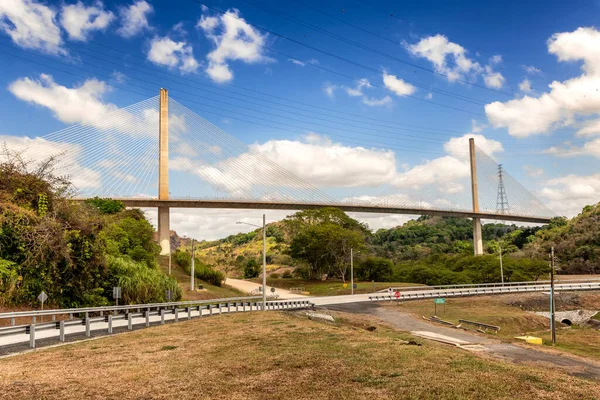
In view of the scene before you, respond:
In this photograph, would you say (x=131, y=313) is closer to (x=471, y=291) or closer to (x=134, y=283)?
(x=134, y=283)

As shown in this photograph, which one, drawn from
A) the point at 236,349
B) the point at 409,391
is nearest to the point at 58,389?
the point at 236,349

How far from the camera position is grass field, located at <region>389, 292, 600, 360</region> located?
117ft

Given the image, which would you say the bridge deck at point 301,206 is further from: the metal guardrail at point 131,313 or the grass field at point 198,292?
the metal guardrail at point 131,313

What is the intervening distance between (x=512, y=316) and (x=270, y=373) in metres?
41.6

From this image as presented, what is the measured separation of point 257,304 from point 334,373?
28.6 m

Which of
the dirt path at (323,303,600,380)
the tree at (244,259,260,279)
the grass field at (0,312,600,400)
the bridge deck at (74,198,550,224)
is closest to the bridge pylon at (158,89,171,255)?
the bridge deck at (74,198,550,224)

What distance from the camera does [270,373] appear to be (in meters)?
12.6

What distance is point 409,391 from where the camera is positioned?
10.6 meters

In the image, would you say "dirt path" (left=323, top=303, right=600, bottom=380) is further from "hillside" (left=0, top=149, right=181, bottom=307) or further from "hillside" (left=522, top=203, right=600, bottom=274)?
"hillside" (left=522, top=203, right=600, bottom=274)

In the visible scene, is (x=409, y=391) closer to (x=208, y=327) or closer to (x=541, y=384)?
→ (x=541, y=384)

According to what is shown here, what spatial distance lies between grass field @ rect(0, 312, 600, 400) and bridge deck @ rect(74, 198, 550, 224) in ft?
214

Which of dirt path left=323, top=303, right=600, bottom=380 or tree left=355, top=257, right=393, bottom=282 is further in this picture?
tree left=355, top=257, right=393, bottom=282

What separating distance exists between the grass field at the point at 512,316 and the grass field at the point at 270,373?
67.3 feet

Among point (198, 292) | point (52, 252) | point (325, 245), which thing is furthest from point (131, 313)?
point (325, 245)
